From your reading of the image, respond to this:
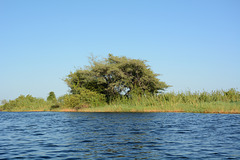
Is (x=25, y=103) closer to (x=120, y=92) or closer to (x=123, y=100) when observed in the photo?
(x=120, y=92)

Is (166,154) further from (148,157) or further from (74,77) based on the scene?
(74,77)

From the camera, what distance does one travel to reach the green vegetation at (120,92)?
136 ft

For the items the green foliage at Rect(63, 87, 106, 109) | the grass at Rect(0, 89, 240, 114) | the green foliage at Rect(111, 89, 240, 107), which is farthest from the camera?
the green foliage at Rect(63, 87, 106, 109)

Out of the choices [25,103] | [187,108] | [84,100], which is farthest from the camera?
[25,103]

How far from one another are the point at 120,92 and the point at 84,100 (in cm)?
763

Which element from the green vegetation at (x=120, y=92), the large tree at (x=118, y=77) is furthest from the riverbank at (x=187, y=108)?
the large tree at (x=118, y=77)

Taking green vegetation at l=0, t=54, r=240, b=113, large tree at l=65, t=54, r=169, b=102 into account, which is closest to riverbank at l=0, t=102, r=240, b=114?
green vegetation at l=0, t=54, r=240, b=113

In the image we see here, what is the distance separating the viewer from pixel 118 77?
2073 inches

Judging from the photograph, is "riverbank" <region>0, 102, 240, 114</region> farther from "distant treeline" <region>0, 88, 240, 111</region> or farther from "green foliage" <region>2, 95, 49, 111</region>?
"green foliage" <region>2, 95, 49, 111</region>

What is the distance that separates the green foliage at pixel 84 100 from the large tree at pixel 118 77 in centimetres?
214

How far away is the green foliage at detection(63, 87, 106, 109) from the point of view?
5128cm

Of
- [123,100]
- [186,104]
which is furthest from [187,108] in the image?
[123,100]

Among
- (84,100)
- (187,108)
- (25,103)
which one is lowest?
(187,108)

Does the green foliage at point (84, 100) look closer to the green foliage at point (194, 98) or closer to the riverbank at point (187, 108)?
the riverbank at point (187, 108)
